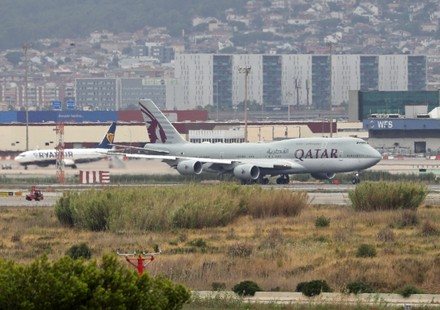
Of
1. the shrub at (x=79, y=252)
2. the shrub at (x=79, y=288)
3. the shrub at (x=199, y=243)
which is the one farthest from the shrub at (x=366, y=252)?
the shrub at (x=79, y=288)

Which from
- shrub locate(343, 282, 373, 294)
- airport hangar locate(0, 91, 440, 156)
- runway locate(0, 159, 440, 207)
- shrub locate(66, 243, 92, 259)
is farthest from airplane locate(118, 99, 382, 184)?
shrub locate(343, 282, 373, 294)

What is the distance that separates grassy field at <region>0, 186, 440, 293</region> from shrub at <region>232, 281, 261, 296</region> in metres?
0.92

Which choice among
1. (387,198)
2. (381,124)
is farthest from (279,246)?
(381,124)

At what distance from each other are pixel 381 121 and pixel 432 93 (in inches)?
1543

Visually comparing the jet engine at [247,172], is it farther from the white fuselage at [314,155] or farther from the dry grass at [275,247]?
the dry grass at [275,247]

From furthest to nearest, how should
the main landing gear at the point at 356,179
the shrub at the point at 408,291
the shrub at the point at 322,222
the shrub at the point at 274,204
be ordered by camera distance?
the main landing gear at the point at 356,179, the shrub at the point at 274,204, the shrub at the point at 322,222, the shrub at the point at 408,291

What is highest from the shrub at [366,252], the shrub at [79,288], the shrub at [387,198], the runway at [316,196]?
the shrub at [79,288]

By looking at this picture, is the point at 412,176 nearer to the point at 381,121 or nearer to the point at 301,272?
the point at 381,121

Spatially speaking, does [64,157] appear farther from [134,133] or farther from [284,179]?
[134,133]

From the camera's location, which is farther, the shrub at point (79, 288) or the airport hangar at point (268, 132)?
the airport hangar at point (268, 132)

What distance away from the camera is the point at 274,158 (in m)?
88.6

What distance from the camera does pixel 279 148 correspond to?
88750 millimetres

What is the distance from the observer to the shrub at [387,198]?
56844 millimetres

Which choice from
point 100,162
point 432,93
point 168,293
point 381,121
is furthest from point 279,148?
point 432,93
